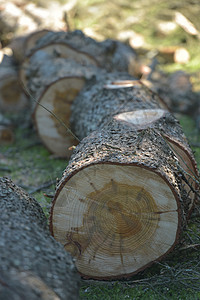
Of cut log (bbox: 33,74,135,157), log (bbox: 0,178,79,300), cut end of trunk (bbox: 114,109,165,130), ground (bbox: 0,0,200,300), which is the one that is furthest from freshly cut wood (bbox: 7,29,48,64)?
log (bbox: 0,178,79,300)

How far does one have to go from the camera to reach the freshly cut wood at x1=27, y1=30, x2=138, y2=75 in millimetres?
5560

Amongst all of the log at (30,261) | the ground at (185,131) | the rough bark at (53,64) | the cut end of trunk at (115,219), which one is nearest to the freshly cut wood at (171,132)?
the ground at (185,131)

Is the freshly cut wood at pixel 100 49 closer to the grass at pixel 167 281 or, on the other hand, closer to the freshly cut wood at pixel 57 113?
the freshly cut wood at pixel 57 113

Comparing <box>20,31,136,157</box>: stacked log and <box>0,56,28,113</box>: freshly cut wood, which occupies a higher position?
<box>20,31,136,157</box>: stacked log

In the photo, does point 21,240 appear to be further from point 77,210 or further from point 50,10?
point 50,10

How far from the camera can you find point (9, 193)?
2363 millimetres

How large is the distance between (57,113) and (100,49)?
1747 mm

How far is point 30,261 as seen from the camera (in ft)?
5.85

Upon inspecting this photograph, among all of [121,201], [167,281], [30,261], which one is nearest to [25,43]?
[121,201]

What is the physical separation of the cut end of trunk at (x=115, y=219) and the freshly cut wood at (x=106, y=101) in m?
1.10

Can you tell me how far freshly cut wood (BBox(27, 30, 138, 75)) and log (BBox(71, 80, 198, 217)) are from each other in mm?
1341

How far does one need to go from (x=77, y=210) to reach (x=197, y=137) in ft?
11.2

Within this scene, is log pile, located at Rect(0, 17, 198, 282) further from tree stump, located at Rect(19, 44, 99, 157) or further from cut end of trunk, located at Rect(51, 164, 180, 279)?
tree stump, located at Rect(19, 44, 99, 157)

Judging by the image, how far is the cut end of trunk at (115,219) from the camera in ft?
7.38
